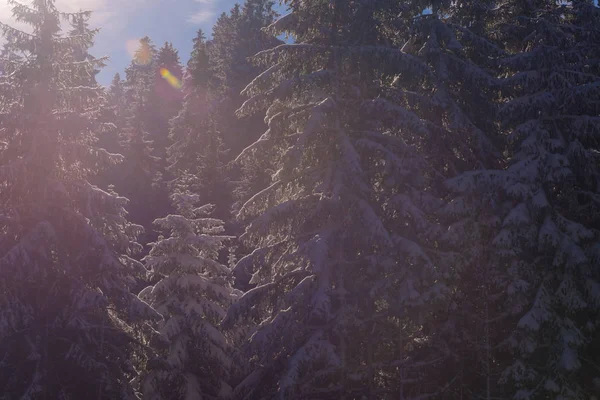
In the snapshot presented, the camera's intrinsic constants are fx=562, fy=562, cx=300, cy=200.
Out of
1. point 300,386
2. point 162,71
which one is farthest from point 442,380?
point 162,71

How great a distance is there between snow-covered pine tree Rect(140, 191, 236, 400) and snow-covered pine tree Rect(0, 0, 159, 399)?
2.76 meters

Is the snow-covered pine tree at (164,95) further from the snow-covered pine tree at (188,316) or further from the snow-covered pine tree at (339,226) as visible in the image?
the snow-covered pine tree at (339,226)

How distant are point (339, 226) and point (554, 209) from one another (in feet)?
20.5

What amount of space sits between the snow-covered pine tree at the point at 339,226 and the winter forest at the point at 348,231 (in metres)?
0.06

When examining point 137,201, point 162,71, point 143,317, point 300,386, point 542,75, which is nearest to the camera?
point 300,386

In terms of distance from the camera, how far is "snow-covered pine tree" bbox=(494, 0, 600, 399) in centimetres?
1507

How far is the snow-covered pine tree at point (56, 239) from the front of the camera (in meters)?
14.4

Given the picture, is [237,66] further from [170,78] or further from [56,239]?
[56,239]

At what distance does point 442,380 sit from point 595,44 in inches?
468

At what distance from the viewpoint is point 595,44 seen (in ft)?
60.2

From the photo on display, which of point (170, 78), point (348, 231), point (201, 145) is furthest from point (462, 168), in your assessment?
point (170, 78)

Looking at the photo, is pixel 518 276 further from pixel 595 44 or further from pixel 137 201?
pixel 137 201

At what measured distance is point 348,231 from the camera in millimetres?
15547

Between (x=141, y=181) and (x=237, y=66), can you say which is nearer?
(x=141, y=181)
